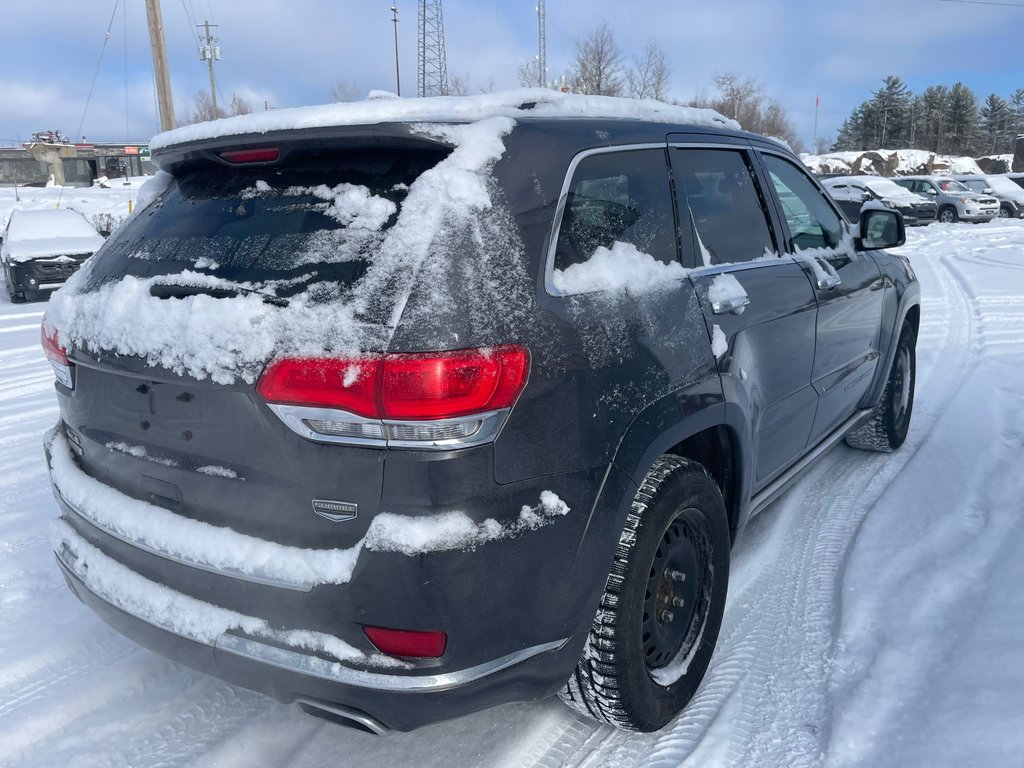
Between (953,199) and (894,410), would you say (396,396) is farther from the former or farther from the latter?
(953,199)

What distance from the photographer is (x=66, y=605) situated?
3.33 m

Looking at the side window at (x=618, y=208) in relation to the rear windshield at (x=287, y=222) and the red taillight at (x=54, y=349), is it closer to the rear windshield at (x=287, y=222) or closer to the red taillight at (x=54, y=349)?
the rear windshield at (x=287, y=222)

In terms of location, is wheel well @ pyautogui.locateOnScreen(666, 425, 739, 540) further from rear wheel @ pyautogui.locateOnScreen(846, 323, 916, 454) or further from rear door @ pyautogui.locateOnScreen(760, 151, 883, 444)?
rear wheel @ pyautogui.locateOnScreen(846, 323, 916, 454)

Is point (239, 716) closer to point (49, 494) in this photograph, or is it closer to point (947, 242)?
point (49, 494)

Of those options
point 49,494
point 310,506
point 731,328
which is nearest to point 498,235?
point 310,506

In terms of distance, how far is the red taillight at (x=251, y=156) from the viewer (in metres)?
2.26

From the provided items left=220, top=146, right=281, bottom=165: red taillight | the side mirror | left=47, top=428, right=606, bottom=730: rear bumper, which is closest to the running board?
the side mirror

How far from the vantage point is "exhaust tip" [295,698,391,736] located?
1931 millimetres

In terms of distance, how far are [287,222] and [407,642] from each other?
1139mm

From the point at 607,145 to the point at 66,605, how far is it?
286 centimetres

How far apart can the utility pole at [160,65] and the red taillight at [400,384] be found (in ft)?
60.5

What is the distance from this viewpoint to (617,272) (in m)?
2.34

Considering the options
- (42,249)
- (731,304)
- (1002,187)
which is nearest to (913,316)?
(731,304)

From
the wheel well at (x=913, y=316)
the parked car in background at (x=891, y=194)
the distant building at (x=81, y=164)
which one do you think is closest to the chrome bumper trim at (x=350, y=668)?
the wheel well at (x=913, y=316)
